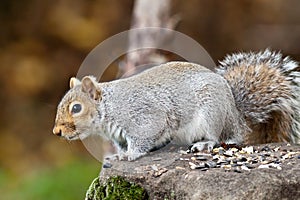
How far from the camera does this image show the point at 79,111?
2795 millimetres

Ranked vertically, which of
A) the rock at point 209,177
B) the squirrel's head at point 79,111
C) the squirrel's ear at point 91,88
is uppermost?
the squirrel's ear at point 91,88

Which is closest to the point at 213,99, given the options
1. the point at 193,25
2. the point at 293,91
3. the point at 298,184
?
the point at 293,91

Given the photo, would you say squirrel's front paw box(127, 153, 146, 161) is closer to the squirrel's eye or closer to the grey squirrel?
the grey squirrel

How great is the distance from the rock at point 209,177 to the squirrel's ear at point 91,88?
0.96ft

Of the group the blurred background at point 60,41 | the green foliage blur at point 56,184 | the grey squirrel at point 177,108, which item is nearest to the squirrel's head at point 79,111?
the grey squirrel at point 177,108

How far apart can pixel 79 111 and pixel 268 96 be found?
0.76 metres

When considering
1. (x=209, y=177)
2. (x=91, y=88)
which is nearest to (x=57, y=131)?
(x=91, y=88)

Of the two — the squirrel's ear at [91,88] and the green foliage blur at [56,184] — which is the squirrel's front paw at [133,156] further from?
the green foliage blur at [56,184]

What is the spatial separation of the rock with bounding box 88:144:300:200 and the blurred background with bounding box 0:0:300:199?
3.25 metres

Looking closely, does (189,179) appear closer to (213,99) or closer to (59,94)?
(213,99)

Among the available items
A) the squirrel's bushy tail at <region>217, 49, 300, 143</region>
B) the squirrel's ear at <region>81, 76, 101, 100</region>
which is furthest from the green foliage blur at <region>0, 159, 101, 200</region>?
the squirrel's ear at <region>81, 76, 101, 100</region>

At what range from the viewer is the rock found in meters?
2.29

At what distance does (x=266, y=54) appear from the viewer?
323cm

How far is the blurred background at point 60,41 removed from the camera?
6.09 meters
